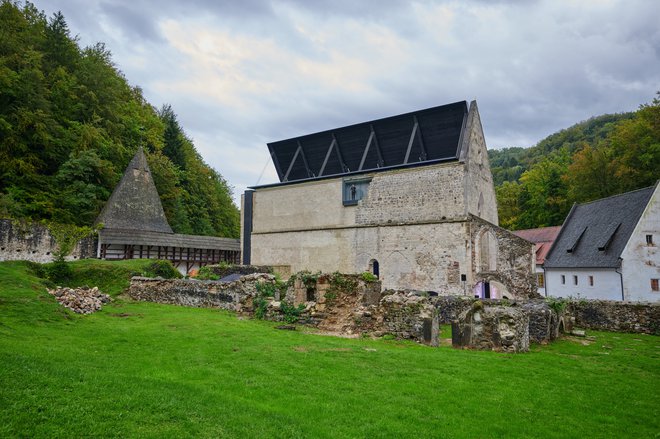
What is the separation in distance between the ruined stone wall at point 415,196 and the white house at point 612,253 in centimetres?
999

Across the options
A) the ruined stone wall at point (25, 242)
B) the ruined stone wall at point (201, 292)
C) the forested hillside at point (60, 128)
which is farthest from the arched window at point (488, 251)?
the forested hillside at point (60, 128)

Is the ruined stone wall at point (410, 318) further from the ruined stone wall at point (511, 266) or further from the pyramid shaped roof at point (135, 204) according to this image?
the pyramid shaped roof at point (135, 204)

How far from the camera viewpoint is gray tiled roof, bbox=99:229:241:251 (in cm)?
2977

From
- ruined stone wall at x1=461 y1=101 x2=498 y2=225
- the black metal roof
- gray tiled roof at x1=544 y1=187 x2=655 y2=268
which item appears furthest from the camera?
the black metal roof

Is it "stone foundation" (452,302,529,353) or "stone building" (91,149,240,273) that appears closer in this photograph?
"stone foundation" (452,302,529,353)

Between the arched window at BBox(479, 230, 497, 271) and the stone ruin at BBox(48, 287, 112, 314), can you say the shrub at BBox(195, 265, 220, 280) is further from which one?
the arched window at BBox(479, 230, 497, 271)

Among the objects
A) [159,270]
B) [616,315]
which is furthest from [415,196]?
[159,270]

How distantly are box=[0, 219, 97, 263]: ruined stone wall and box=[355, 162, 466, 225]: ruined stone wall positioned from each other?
21.0m

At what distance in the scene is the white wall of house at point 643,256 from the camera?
88.5ft

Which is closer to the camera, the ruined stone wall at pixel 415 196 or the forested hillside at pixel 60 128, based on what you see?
the ruined stone wall at pixel 415 196

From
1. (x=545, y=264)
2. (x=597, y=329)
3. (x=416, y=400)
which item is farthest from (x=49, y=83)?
(x=545, y=264)

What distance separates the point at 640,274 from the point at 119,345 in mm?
31644

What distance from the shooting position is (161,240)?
1284 inches

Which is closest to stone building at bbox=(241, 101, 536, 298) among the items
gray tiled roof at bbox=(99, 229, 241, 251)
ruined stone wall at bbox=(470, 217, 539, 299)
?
ruined stone wall at bbox=(470, 217, 539, 299)
